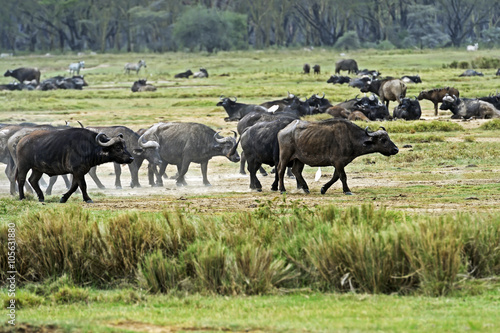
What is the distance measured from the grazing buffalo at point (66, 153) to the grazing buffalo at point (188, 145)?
3.76 m

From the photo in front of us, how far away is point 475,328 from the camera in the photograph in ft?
23.6

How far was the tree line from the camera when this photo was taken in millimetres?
90438

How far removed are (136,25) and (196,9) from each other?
21.0 feet

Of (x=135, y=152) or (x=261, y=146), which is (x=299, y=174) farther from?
(x=135, y=152)

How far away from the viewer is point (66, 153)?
14711 mm

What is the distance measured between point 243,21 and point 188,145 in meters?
77.5

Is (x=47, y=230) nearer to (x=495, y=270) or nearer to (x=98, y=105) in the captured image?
(x=495, y=270)

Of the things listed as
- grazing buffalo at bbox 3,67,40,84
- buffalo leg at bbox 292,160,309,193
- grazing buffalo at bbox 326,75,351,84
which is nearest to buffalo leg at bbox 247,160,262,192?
buffalo leg at bbox 292,160,309,193

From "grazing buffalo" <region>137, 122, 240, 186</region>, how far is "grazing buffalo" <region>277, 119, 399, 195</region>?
333cm

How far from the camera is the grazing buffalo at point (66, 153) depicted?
14.7m

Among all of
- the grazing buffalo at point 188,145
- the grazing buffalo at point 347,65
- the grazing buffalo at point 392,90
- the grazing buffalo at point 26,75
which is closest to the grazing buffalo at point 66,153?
the grazing buffalo at point 188,145

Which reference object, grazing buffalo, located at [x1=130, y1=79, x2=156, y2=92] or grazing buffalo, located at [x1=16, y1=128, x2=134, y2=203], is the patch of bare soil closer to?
grazing buffalo, located at [x1=16, y1=128, x2=134, y2=203]

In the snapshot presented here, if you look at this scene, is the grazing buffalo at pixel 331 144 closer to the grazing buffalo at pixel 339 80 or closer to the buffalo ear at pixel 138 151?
the buffalo ear at pixel 138 151

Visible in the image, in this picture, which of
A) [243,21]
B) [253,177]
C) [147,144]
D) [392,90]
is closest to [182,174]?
[147,144]
